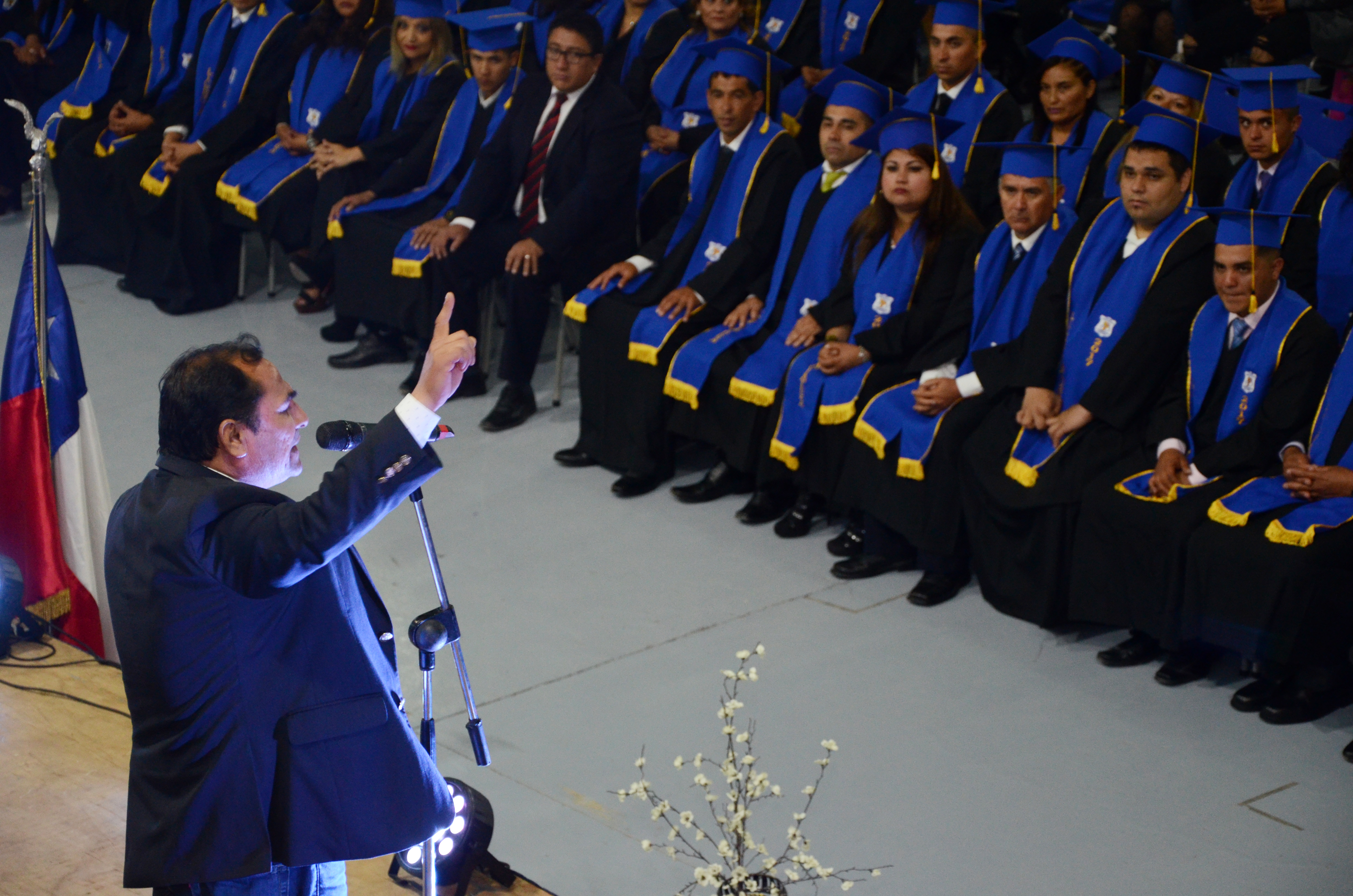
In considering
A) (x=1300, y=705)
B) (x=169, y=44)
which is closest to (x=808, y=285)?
(x=1300, y=705)

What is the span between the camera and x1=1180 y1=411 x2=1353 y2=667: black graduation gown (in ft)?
14.1

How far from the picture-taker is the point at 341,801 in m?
2.44

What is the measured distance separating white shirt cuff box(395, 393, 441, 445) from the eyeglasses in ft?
16.1

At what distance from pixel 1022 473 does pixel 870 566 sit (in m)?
0.70

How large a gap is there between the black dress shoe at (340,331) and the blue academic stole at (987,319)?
131 inches

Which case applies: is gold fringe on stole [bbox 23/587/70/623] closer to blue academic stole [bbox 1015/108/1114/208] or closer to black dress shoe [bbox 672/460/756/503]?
black dress shoe [bbox 672/460/756/503]

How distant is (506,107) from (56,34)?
4.82 meters

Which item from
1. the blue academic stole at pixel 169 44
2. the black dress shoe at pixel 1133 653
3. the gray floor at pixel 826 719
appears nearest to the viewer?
the gray floor at pixel 826 719

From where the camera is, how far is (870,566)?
17.7 ft

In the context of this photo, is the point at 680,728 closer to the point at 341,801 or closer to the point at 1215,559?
the point at 1215,559

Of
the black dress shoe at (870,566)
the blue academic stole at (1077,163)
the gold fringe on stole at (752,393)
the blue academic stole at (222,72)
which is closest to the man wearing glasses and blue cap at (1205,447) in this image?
the black dress shoe at (870,566)

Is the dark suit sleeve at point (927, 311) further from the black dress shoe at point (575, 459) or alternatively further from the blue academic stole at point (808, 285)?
the black dress shoe at point (575, 459)

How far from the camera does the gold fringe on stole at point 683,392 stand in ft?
19.7

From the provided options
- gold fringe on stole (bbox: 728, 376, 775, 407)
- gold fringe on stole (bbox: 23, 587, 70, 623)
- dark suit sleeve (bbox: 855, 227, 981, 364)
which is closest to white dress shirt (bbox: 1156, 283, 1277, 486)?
dark suit sleeve (bbox: 855, 227, 981, 364)
